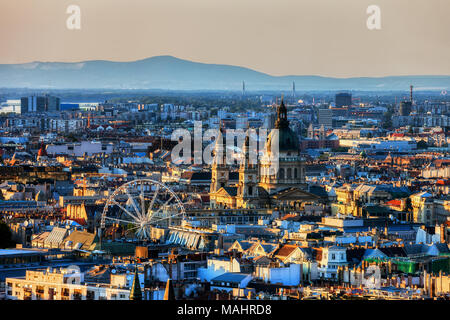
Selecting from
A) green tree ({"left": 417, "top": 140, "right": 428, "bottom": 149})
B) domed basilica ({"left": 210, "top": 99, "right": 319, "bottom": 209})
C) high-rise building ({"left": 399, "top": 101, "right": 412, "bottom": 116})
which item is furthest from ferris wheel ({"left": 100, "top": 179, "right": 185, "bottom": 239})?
high-rise building ({"left": 399, "top": 101, "right": 412, "bottom": 116})

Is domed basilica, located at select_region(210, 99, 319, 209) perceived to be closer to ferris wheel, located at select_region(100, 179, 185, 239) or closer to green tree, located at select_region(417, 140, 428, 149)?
ferris wheel, located at select_region(100, 179, 185, 239)

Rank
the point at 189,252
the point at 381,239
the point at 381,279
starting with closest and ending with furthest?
the point at 381,279 → the point at 189,252 → the point at 381,239

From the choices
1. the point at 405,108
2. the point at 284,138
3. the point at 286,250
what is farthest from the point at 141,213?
the point at 405,108

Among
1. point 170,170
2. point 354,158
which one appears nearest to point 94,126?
point 354,158

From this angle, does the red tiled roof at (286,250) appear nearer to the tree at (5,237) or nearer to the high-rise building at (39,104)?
the tree at (5,237)

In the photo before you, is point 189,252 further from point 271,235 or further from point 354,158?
point 354,158

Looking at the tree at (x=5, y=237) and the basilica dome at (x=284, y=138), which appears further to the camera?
the basilica dome at (x=284, y=138)

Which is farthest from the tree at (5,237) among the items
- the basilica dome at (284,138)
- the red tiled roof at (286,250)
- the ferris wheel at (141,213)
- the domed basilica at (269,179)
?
the basilica dome at (284,138)
